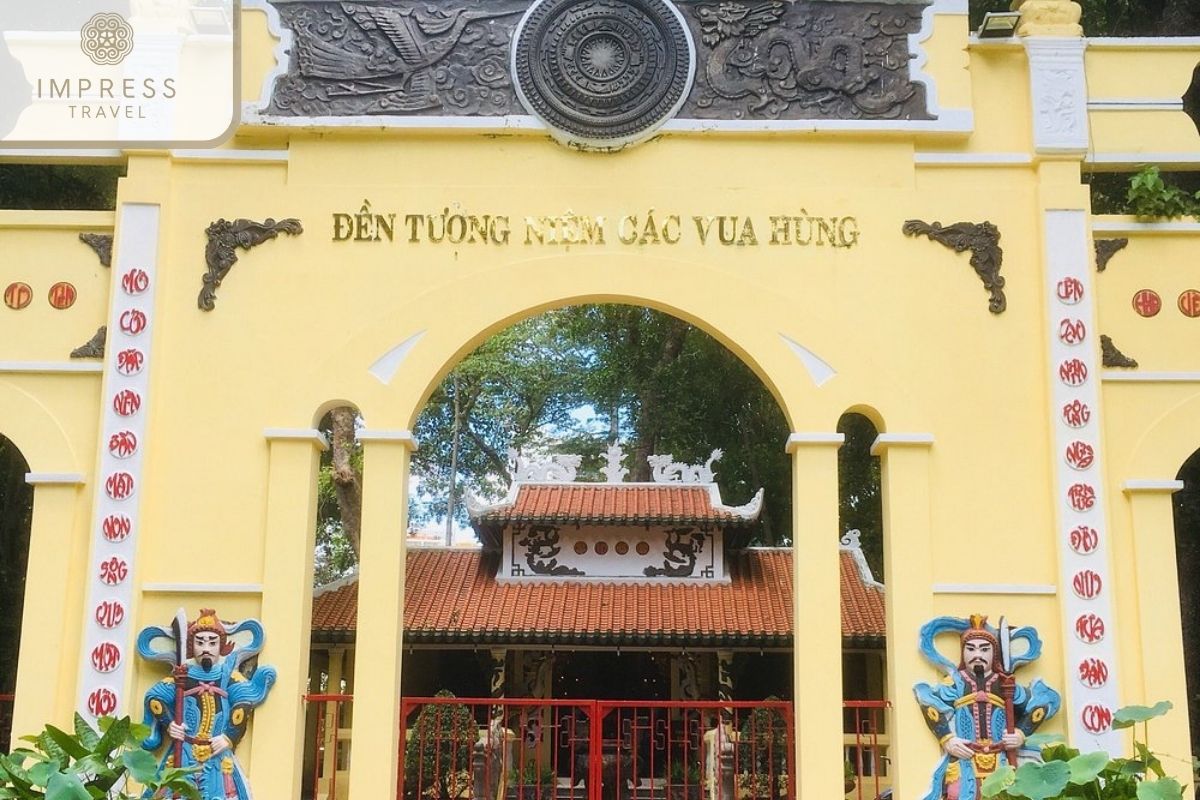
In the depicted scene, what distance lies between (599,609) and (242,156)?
6.36 metres

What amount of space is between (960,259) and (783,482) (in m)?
10.0

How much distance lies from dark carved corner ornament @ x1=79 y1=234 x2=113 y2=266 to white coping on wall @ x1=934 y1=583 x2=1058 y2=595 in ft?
18.4

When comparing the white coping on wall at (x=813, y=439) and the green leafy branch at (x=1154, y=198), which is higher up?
the green leafy branch at (x=1154, y=198)

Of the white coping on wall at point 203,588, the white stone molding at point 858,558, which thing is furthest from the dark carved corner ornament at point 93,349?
the white stone molding at point 858,558

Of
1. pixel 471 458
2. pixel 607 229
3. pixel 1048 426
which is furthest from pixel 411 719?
pixel 471 458

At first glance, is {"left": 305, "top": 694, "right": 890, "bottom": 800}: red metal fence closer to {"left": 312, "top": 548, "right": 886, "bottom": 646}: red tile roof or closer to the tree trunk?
{"left": 312, "top": 548, "right": 886, "bottom": 646}: red tile roof

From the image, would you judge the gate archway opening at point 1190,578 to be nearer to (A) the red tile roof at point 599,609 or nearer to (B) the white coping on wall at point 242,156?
(A) the red tile roof at point 599,609

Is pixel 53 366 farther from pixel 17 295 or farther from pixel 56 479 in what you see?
pixel 56 479

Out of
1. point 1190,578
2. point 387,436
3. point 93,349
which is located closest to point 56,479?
point 93,349

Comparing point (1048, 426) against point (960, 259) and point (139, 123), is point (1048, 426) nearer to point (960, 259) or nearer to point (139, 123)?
point (960, 259)

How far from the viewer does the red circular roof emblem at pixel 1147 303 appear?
8117mm

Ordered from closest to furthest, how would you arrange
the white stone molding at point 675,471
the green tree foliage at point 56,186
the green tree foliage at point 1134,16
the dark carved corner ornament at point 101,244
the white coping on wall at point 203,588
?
the white coping on wall at point 203,588
the dark carved corner ornament at point 101,244
the green tree foliage at point 1134,16
the green tree foliage at point 56,186
the white stone molding at point 675,471

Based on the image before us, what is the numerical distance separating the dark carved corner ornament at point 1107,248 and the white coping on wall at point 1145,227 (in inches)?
2.5

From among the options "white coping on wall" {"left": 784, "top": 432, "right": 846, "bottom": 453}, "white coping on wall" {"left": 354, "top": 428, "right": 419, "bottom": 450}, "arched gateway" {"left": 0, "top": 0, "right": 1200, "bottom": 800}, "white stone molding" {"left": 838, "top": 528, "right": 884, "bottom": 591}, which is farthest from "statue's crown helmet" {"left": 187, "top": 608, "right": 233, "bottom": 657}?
"white stone molding" {"left": 838, "top": 528, "right": 884, "bottom": 591}
